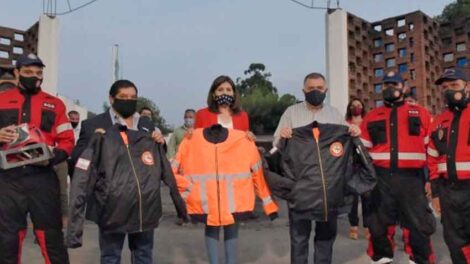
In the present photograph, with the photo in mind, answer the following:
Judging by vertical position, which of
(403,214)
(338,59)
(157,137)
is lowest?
(403,214)

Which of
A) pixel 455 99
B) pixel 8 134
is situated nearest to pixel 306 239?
pixel 455 99

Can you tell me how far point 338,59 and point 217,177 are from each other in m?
8.19

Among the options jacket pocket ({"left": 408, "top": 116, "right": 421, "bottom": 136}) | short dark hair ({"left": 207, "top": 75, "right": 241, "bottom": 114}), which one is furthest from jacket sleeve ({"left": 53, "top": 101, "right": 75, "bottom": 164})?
jacket pocket ({"left": 408, "top": 116, "right": 421, "bottom": 136})

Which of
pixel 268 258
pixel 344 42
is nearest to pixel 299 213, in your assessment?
pixel 268 258

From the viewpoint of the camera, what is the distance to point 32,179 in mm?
3656

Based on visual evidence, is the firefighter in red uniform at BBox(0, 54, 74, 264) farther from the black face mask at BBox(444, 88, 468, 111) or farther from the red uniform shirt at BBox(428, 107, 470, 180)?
the black face mask at BBox(444, 88, 468, 111)

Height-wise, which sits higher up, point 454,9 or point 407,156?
point 454,9

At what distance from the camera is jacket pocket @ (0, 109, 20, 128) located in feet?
12.2

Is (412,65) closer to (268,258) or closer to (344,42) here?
(344,42)

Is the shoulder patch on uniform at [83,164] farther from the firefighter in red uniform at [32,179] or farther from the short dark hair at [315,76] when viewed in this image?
the short dark hair at [315,76]

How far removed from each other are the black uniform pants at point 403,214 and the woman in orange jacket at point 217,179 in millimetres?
1358

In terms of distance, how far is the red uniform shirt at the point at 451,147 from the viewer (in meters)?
4.09

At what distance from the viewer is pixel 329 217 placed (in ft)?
13.2

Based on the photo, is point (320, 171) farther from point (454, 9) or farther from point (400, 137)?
point (454, 9)
